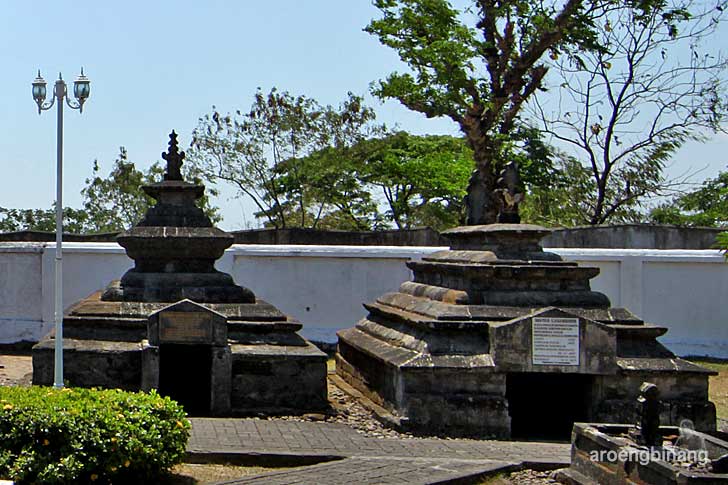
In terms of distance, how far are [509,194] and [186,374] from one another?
475 centimetres

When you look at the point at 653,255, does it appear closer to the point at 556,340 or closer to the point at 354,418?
the point at 556,340

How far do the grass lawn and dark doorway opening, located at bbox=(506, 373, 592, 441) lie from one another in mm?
2141

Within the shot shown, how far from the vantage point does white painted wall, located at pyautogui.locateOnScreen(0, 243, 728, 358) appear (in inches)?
667

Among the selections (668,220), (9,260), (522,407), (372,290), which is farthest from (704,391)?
(668,220)

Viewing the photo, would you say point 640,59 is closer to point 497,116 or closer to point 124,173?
point 497,116

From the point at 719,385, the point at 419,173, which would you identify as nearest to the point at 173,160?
the point at 719,385

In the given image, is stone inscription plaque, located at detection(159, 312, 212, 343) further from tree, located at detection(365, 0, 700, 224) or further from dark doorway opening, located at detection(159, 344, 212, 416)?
tree, located at detection(365, 0, 700, 224)

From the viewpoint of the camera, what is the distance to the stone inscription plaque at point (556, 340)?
10375 millimetres

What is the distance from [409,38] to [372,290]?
8.41 meters

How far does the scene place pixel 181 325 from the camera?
10508mm

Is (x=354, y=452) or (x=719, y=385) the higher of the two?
(x=354, y=452)

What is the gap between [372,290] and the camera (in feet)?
55.9

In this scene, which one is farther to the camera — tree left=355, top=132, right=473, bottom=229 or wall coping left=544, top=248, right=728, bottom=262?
tree left=355, top=132, right=473, bottom=229

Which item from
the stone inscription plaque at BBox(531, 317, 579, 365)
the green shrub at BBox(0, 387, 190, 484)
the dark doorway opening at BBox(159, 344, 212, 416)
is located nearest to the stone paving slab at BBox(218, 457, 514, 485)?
the green shrub at BBox(0, 387, 190, 484)
